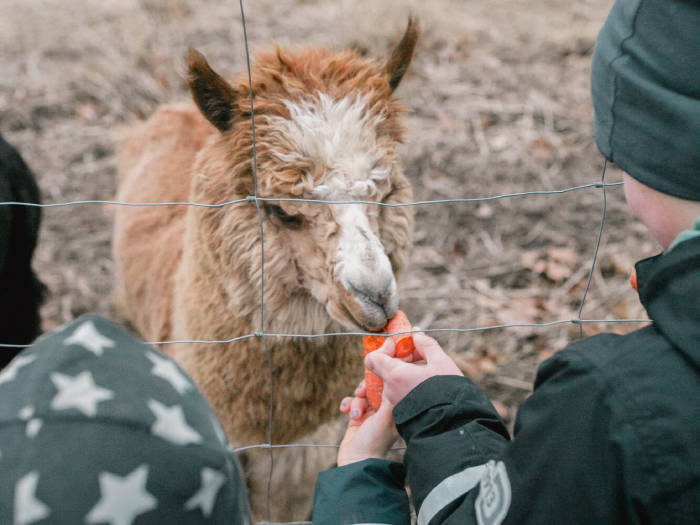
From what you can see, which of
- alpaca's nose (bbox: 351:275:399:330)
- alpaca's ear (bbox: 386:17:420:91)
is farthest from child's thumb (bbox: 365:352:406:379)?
alpaca's ear (bbox: 386:17:420:91)

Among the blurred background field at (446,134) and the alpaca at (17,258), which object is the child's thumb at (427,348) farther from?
the alpaca at (17,258)

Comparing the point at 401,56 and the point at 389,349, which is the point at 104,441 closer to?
the point at 389,349

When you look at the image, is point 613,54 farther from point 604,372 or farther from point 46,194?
point 46,194

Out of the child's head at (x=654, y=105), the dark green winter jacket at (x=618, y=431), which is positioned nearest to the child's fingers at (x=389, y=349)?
the dark green winter jacket at (x=618, y=431)

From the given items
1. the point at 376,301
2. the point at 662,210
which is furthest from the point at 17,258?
the point at 662,210

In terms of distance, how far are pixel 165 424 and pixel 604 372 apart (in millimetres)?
657

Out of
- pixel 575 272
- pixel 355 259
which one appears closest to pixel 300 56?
pixel 355 259

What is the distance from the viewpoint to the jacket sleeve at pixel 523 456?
913 millimetres

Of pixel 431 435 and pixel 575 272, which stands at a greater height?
pixel 431 435

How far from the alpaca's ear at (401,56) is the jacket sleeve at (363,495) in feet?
4.86

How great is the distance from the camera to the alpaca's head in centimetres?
186

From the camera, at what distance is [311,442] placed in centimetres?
245

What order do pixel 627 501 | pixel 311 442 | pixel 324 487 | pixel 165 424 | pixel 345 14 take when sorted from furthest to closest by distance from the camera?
pixel 345 14
pixel 311 442
pixel 324 487
pixel 627 501
pixel 165 424

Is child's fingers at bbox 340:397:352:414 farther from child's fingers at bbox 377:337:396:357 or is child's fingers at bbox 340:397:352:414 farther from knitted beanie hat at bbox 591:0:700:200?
knitted beanie hat at bbox 591:0:700:200
